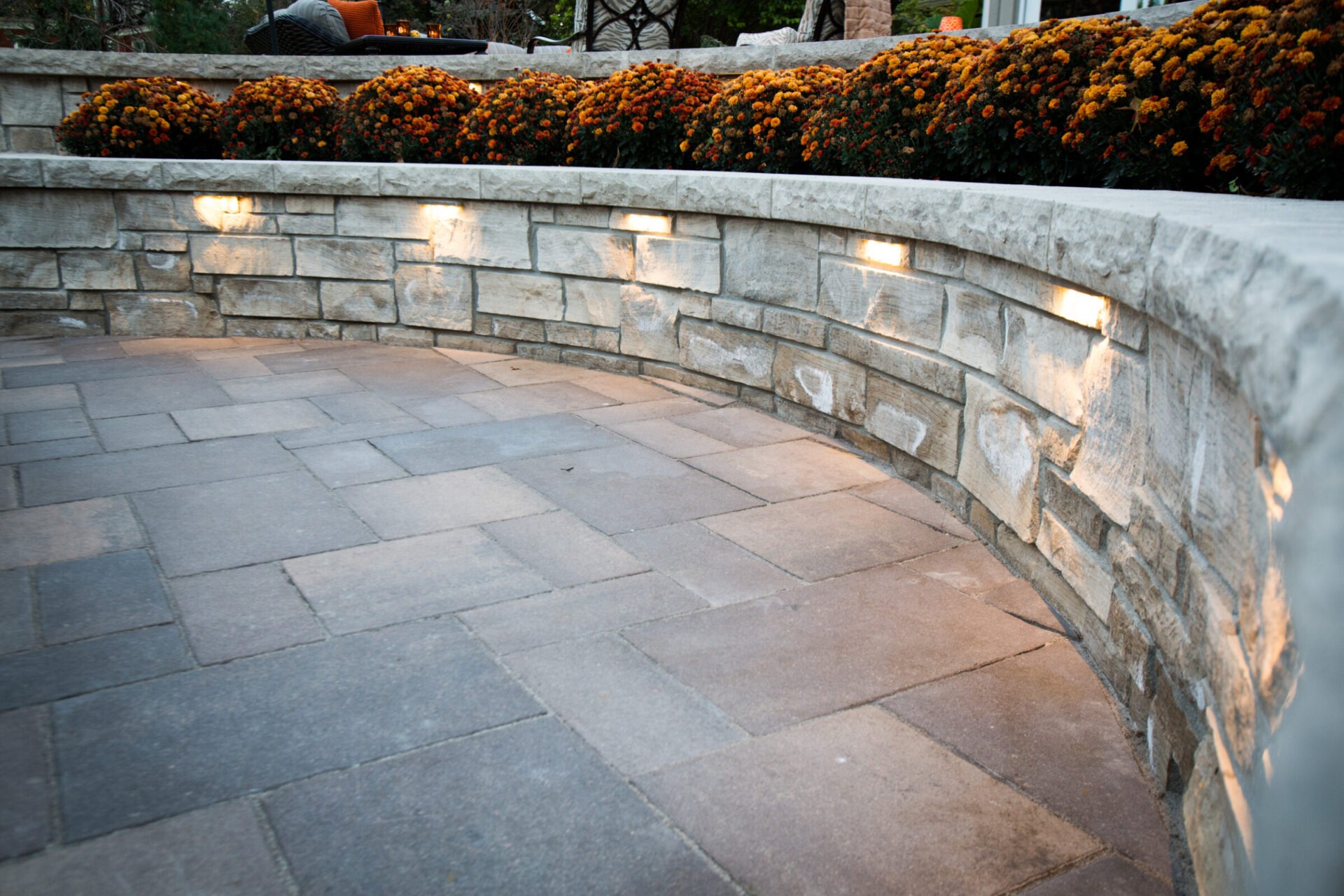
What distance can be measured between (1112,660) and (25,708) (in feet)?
8.55

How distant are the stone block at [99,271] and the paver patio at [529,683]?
7.91ft

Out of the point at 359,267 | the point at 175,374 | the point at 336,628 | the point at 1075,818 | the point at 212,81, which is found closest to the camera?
the point at 1075,818

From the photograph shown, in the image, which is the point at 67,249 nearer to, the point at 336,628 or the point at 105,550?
the point at 105,550

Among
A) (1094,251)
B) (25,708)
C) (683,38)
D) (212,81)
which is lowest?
(25,708)

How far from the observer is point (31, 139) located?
8.42m

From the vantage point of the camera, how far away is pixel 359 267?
247 inches

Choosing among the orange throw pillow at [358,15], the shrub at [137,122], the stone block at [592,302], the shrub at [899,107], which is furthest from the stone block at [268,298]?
the orange throw pillow at [358,15]

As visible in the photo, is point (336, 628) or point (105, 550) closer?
point (336, 628)

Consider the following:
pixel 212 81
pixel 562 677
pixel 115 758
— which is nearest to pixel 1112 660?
pixel 562 677

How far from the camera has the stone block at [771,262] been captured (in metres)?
4.43

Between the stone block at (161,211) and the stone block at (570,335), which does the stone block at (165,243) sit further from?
the stone block at (570,335)

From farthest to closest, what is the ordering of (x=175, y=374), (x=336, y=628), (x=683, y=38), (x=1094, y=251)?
(x=683, y=38) < (x=175, y=374) < (x=336, y=628) < (x=1094, y=251)

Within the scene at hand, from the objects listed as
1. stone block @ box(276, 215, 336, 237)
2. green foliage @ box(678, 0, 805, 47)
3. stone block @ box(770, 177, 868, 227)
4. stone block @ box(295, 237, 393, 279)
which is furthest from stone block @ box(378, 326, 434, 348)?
green foliage @ box(678, 0, 805, 47)

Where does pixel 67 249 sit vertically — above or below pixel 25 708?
above
